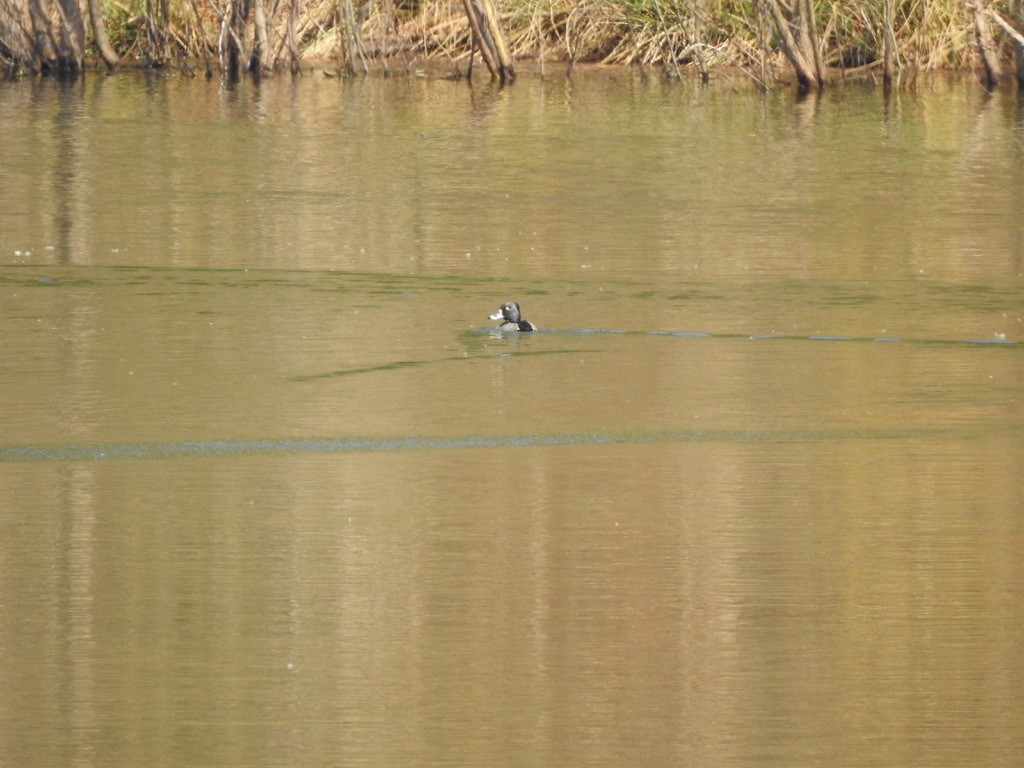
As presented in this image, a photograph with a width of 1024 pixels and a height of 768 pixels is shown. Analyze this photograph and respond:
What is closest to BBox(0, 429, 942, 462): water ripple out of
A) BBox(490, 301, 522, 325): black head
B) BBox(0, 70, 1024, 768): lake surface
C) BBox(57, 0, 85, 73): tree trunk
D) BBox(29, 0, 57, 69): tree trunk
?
BBox(0, 70, 1024, 768): lake surface

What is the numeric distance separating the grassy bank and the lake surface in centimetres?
1271

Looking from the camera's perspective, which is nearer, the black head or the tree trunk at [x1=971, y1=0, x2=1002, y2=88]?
the black head

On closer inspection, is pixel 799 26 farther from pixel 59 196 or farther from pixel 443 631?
pixel 443 631

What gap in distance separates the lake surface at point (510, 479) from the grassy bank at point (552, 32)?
41.7 feet

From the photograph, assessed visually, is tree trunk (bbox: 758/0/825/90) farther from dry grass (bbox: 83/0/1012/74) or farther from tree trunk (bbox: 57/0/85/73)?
tree trunk (bbox: 57/0/85/73)

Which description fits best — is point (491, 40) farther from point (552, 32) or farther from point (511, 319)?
point (511, 319)

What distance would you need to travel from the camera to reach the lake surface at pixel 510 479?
464cm

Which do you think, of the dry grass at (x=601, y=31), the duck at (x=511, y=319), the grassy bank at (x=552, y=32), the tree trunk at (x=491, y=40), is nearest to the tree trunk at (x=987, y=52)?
the grassy bank at (x=552, y=32)

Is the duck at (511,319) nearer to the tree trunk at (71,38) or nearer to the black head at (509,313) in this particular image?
the black head at (509,313)

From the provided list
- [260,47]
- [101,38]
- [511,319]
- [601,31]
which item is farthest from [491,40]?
[511,319]

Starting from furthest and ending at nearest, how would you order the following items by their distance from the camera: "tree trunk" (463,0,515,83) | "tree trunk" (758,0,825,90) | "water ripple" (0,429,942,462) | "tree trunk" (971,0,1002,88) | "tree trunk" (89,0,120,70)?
"tree trunk" (89,0,120,70)
"tree trunk" (463,0,515,83)
"tree trunk" (971,0,1002,88)
"tree trunk" (758,0,825,90)
"water ripple" (0,429,942,462)

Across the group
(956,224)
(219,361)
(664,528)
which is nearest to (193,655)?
(664,528)

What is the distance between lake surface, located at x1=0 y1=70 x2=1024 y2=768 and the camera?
4.64 metres

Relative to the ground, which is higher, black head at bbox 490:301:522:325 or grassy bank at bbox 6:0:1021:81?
grassy bank at bbox 6:0:1021:81
